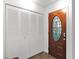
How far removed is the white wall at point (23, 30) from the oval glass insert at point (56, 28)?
0.26 m

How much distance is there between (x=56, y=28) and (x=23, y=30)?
0.62m

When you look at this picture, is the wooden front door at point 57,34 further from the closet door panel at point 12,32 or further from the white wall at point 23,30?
the closet door panel at point 12,32

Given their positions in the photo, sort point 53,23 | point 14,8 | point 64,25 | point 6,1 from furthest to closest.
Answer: point 53,23, point 64,25, point 14,8, point 6,1

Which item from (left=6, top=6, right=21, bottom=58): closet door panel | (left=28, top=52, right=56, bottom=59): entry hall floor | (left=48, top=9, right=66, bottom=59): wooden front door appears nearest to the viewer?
(left=6, top=6, right=21, bottom=58): closet door panel

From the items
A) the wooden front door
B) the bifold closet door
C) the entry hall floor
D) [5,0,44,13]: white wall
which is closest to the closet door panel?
the bifold closet door

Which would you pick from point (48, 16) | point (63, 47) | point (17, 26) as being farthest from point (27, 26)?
point (63, 47)

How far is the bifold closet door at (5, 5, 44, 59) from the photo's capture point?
1.45 m

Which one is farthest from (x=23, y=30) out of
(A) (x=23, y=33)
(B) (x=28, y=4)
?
(B) (x=28, y=4)

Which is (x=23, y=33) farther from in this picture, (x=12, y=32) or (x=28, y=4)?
(x=28, y=4)

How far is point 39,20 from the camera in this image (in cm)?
186

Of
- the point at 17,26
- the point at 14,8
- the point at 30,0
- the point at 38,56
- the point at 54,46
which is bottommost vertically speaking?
the point at 38,56

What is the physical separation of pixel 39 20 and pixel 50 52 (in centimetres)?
68

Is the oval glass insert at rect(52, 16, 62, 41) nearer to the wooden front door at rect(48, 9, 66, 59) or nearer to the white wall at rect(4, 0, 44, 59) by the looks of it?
the wooden front door at rect(48, 9, 66, 59)

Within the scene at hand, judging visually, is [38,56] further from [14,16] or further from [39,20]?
[14,16]
